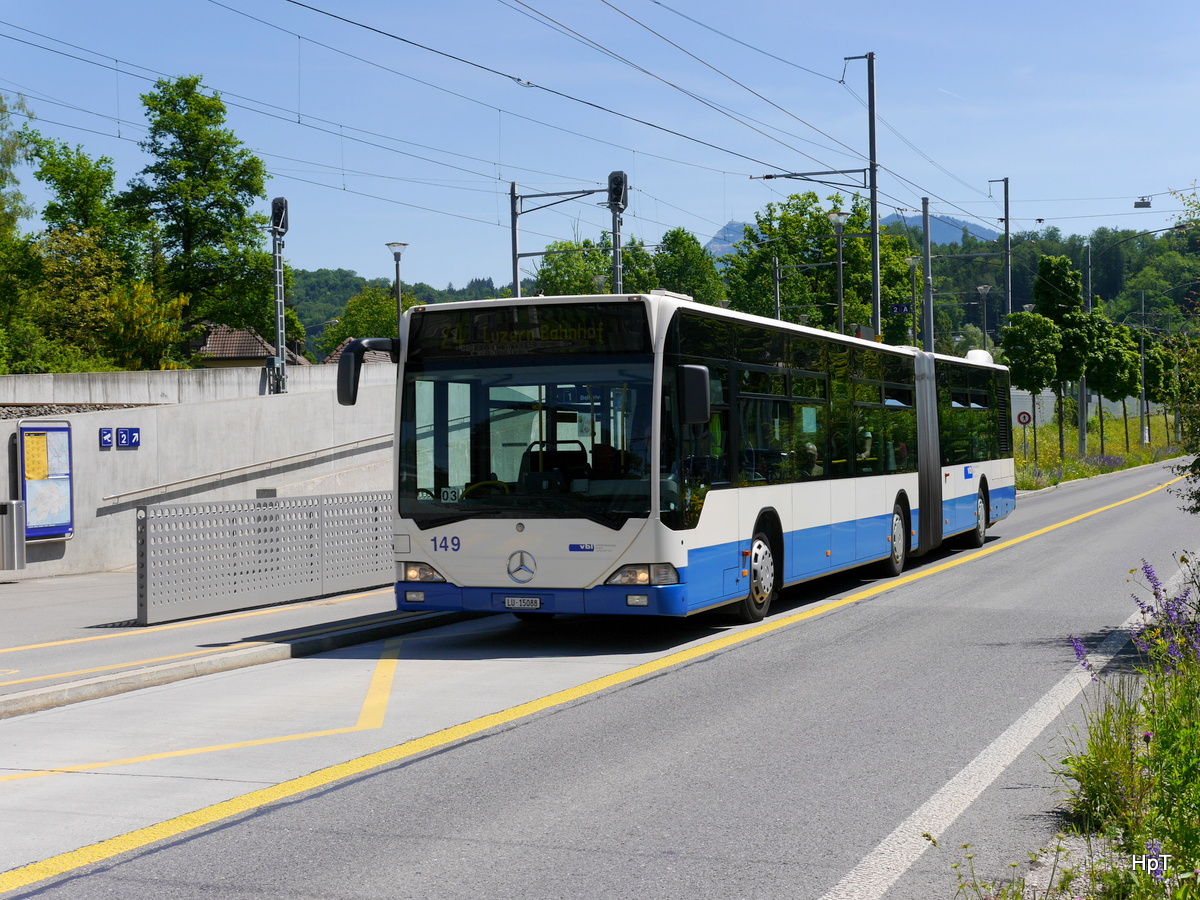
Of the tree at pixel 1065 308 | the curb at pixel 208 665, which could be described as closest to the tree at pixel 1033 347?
the tree at pixel 1065 308

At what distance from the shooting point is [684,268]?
329ft

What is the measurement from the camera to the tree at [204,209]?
55.5 m

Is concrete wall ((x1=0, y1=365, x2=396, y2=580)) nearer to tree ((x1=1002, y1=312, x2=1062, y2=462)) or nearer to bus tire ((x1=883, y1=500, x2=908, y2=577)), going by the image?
bus tire ((x1=883, y1=500, x2=908, y2=577))

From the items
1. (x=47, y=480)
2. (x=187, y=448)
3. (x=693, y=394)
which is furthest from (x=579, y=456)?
(x=187, y=448)

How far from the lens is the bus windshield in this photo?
1088 cm

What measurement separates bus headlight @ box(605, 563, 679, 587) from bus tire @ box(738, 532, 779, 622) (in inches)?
70.4

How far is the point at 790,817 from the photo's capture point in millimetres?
5824

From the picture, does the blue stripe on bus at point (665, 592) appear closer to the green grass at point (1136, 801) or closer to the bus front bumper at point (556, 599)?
the bus front bumper at point (556, 599)

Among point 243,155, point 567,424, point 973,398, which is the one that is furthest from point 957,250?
point 567,424

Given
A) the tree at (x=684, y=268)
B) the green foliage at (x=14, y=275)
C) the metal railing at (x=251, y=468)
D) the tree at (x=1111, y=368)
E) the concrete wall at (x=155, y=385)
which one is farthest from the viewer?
the tree at (x=684, y=268)

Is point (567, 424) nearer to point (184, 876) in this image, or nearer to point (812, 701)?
point (812, 701)

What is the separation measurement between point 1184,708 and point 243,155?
5549 centimetres

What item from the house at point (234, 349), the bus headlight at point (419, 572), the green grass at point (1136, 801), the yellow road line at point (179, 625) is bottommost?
the yellow road line at point (179, 625)

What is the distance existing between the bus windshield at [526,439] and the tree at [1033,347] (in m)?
39.0
